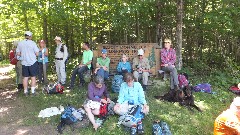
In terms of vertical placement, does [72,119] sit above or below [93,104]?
below

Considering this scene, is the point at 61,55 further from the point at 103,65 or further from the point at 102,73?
the point at 102,73

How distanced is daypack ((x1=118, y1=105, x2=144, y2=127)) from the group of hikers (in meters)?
0.10

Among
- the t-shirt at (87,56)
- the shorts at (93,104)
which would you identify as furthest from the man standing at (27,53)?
the shorts at (93,104)

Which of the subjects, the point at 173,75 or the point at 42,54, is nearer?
the point at 173,75

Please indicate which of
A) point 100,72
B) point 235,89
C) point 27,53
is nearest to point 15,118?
point 27,53

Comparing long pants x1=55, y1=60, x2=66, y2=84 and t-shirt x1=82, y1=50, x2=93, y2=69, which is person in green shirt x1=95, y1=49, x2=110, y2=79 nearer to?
t-shirt x1=82, y1=50, x2=93, y2=69

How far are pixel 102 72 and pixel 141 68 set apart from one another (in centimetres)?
119

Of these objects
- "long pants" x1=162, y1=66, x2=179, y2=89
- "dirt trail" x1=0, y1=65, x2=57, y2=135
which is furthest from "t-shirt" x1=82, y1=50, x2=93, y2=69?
"long pants" x1=162, y1=66, x2=179, y2=89

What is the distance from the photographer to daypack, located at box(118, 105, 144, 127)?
18.2 feet

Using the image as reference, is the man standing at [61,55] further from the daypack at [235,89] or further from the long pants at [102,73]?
the daypack at [235,89]

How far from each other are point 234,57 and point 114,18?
6.58 metres

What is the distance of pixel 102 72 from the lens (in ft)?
26.6

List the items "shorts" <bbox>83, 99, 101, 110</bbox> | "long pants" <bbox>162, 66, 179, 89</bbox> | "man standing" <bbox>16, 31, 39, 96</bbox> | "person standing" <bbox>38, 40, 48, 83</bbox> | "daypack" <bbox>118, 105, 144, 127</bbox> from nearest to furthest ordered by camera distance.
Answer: "daypack" <bbox>118, 105, 144, 127</bbox>
"shorts" <bbox>83, 99, 101, 110</bbox>
"man standing" <bbox>16, 31, 39, 96</bbox>
"long pants" <bbox>162, 66, 179, 89</bbox>
"person standing" <bbox>38, 40, 48, 83</bbox>

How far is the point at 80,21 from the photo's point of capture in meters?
13.7
